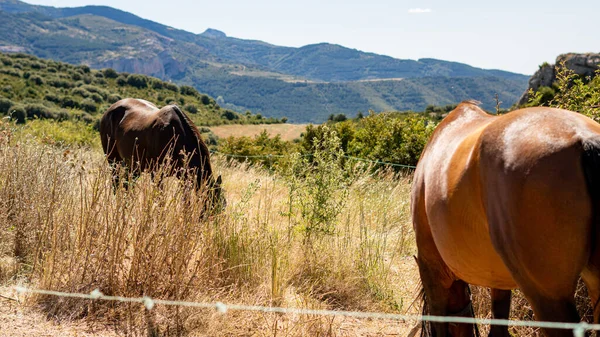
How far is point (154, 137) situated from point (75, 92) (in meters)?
36.4

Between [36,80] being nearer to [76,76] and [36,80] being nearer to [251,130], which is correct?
[76,76]

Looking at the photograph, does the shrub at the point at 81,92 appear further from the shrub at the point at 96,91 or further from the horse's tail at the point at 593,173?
the horse's tail at the point at 593,173

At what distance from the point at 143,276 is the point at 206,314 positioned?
0.57 m

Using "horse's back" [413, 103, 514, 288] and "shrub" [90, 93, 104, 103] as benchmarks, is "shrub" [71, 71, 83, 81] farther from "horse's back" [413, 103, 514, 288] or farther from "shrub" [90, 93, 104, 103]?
"horse's back" [413, 103, 514, 288]

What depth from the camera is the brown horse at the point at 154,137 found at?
584cm

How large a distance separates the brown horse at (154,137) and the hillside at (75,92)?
62.3 feet

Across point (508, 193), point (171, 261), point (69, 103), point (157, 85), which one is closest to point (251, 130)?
point (157, 85)

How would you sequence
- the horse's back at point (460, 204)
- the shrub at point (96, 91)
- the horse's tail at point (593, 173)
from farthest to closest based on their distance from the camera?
the shrub at point (96, 91) → the horse's back at point (460, 204) → the horse's tail at point (593, 173)

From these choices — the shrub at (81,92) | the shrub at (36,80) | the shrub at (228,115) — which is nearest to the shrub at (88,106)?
the shrub at (81,92)

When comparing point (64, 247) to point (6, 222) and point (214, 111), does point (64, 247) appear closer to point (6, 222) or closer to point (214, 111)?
point (6, 222)

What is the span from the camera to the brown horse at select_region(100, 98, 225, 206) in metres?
5.84

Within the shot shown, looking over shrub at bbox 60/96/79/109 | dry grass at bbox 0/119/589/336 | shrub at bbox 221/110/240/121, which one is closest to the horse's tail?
dry grass at bbox 0/119/589/336

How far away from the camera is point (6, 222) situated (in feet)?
16.2

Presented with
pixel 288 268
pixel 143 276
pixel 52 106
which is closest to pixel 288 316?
pixel 288 268
